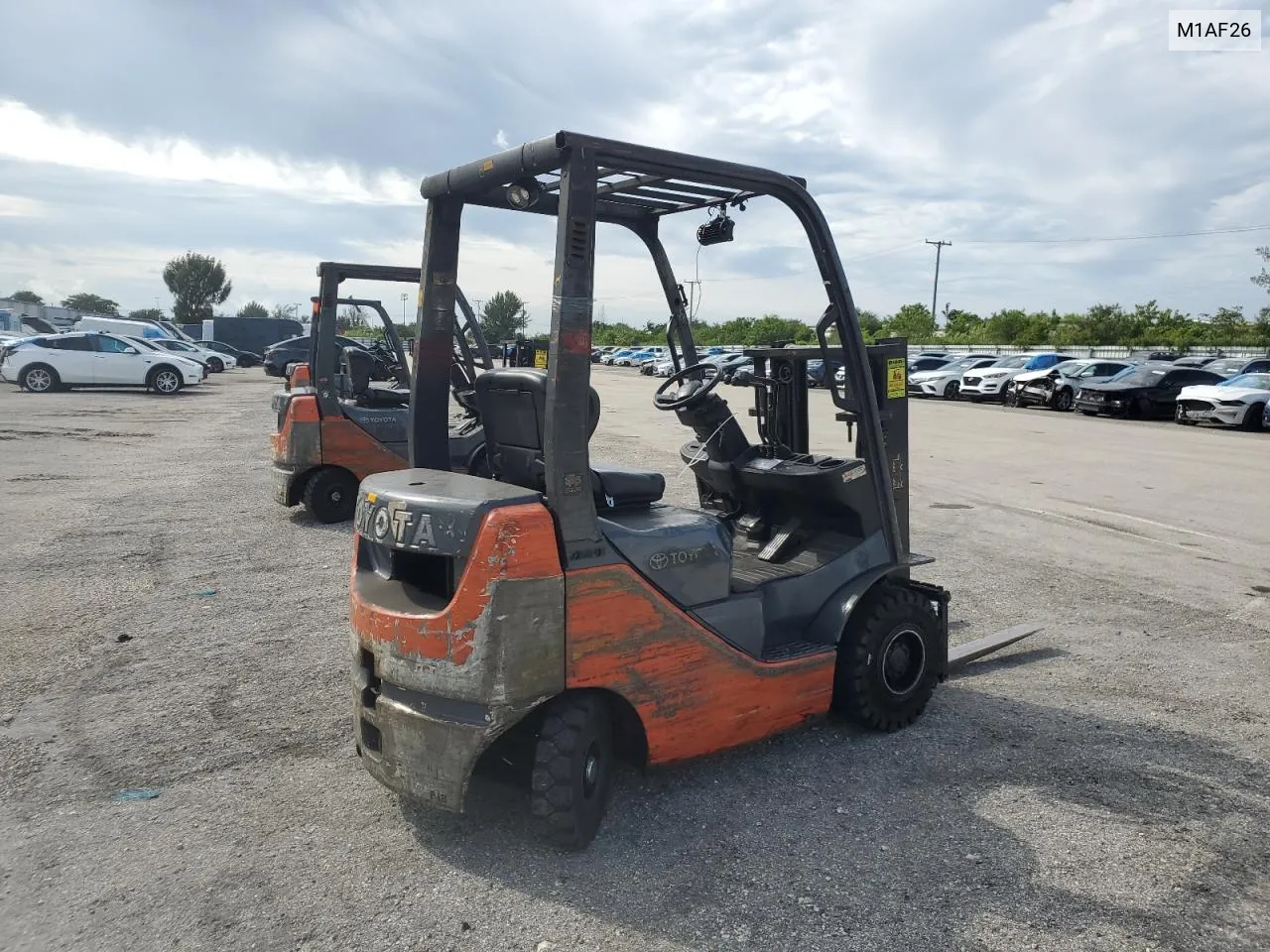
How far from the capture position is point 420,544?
321 cm

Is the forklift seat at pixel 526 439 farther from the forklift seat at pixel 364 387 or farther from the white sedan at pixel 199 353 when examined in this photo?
the white sedan at pixel 199 353

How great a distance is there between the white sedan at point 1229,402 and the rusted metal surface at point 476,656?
75.3ft

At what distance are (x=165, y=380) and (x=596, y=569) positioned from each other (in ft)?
90.6

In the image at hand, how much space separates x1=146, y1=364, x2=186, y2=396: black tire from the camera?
89.0 ft

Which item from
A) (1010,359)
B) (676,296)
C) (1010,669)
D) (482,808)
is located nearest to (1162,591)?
(1010,669)

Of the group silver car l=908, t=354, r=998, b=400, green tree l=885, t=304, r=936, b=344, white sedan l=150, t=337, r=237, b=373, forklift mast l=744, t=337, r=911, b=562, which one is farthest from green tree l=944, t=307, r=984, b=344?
forklift mast l=744, t=337, r=911, b=562

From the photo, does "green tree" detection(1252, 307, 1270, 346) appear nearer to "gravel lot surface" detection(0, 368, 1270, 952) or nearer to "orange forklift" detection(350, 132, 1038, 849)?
"gravel lot surface" detection(0, 368, 1270, 952)

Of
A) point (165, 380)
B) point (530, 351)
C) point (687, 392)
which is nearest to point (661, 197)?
point (687, 392)

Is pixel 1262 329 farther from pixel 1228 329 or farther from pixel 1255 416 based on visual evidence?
pixel 1255 416

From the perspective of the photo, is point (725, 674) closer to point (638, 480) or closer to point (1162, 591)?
point (638, 480)

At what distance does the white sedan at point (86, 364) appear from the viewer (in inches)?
1019

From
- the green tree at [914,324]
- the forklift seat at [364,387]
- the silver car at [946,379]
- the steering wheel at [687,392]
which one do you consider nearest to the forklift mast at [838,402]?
the steering wheel at [687,392]

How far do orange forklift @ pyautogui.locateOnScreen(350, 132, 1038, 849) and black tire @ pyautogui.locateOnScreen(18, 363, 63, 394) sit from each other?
2653 cm

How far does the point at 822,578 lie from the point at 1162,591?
403cm
